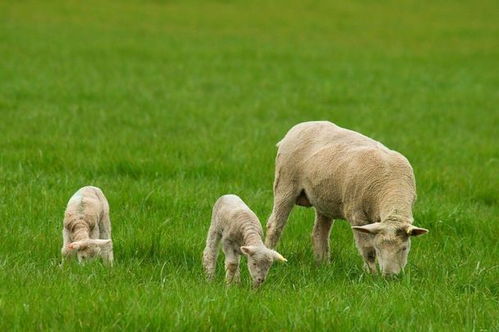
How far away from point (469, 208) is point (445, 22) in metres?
27.6

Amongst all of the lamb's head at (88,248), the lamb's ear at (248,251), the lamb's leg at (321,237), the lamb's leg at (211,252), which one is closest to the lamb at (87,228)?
the lamb's head at (88,248)

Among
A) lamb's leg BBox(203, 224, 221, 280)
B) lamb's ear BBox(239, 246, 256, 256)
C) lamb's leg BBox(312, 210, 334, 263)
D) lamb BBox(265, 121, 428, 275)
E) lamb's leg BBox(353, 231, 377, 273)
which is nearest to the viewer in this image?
lamb's ear BBox(239, 246, 256, 256)

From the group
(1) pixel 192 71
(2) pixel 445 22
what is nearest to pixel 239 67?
(1) pixel 192 71

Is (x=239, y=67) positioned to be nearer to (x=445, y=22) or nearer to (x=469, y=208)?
(x=469, y=208)

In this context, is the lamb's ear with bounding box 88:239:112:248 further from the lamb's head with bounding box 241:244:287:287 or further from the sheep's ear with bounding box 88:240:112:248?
the lamb's head with bounding box 241:244:287:287

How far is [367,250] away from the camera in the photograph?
691cm

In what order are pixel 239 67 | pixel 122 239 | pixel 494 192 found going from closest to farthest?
pixel 122 239 → pixel 494 192 → pixel 239 67

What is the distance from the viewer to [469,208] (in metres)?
9.41

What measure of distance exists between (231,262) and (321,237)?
1.27 metres

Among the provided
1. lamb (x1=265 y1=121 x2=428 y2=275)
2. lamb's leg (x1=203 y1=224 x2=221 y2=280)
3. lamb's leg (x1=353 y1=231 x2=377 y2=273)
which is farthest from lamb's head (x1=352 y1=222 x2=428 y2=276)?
lamb's leg (x1=203 y1=224 x2=221 y2=280)

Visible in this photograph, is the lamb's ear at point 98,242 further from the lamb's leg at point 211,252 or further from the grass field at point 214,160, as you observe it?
the lamb's leg at point 211,252

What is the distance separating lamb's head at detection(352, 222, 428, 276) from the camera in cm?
653

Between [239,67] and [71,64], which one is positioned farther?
[239,67]

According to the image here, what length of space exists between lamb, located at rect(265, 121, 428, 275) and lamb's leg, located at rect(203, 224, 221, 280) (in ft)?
2.69
